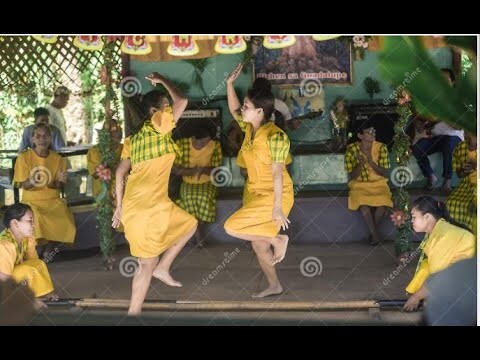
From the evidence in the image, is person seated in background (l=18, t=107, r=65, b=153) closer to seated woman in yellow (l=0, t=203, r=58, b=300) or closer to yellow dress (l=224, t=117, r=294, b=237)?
seated woman in yellow (l=0, t=203, r=58, b=300)

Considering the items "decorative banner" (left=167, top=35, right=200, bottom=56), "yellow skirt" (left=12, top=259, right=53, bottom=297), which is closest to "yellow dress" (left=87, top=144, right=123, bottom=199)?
"yellow skirt" (left=12, top=259, right=53, bottom=297)

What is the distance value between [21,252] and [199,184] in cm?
137

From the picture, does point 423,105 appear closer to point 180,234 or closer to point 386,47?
point 386,47

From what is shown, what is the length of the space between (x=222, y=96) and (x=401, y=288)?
1.87m

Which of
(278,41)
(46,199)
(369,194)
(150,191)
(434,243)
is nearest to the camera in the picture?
(434,243)

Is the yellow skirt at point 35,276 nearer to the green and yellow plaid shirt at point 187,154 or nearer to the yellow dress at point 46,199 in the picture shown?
the yellow dress at point 46,199

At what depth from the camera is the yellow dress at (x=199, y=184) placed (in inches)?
331

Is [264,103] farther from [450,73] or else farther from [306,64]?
→ [450,73]

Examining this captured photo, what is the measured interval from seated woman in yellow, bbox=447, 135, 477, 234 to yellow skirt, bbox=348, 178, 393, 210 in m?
0.47

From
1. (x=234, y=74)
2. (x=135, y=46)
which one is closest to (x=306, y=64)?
(x=234, y=74)

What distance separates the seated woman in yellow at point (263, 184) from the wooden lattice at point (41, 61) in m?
1.01

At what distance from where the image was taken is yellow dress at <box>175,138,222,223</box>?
8.41m

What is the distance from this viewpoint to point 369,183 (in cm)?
867

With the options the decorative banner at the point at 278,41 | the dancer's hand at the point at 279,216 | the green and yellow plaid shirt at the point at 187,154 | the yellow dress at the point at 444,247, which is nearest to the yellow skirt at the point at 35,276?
the green and yellow plaid shirt at the point at 187,154
